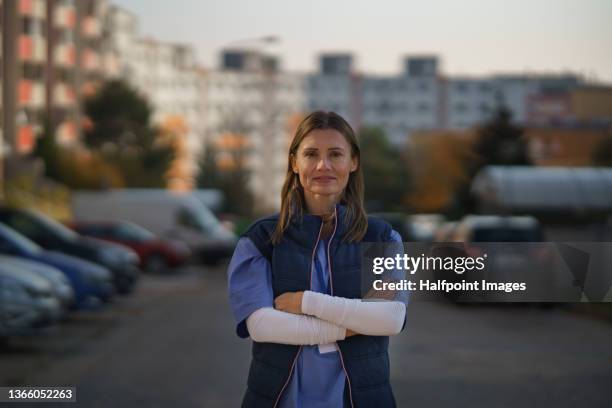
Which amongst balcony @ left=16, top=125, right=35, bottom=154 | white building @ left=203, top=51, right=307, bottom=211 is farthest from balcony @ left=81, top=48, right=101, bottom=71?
white building @ left=203, top=51, right=307, bottom=211

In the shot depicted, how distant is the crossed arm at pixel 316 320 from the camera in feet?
12.1

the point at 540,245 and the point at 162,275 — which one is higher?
the point at 540,245

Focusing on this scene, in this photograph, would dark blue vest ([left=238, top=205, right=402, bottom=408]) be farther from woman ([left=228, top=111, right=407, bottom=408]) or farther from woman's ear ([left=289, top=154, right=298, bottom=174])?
woman's ear ([left=289, top=154, right=298, bottom=174])

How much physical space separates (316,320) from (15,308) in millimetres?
9126

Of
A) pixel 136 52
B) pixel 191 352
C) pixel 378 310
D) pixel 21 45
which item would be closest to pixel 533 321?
pixel 191 352

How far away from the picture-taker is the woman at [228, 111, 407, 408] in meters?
3.69

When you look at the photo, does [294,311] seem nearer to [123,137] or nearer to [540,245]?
[540,245]

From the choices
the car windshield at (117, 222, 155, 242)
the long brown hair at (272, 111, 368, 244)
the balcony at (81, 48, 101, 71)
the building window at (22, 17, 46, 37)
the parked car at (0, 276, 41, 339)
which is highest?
the building window at (22, 17, 46, 37)

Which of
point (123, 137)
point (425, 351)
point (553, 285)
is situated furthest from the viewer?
point (123, 137)

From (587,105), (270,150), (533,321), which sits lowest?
(270,150)

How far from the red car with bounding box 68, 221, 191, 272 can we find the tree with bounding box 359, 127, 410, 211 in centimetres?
7344

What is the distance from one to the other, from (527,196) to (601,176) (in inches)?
80.4

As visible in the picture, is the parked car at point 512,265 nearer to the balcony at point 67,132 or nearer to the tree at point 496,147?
the tree at point 496,147

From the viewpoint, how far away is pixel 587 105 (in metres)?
30.0
